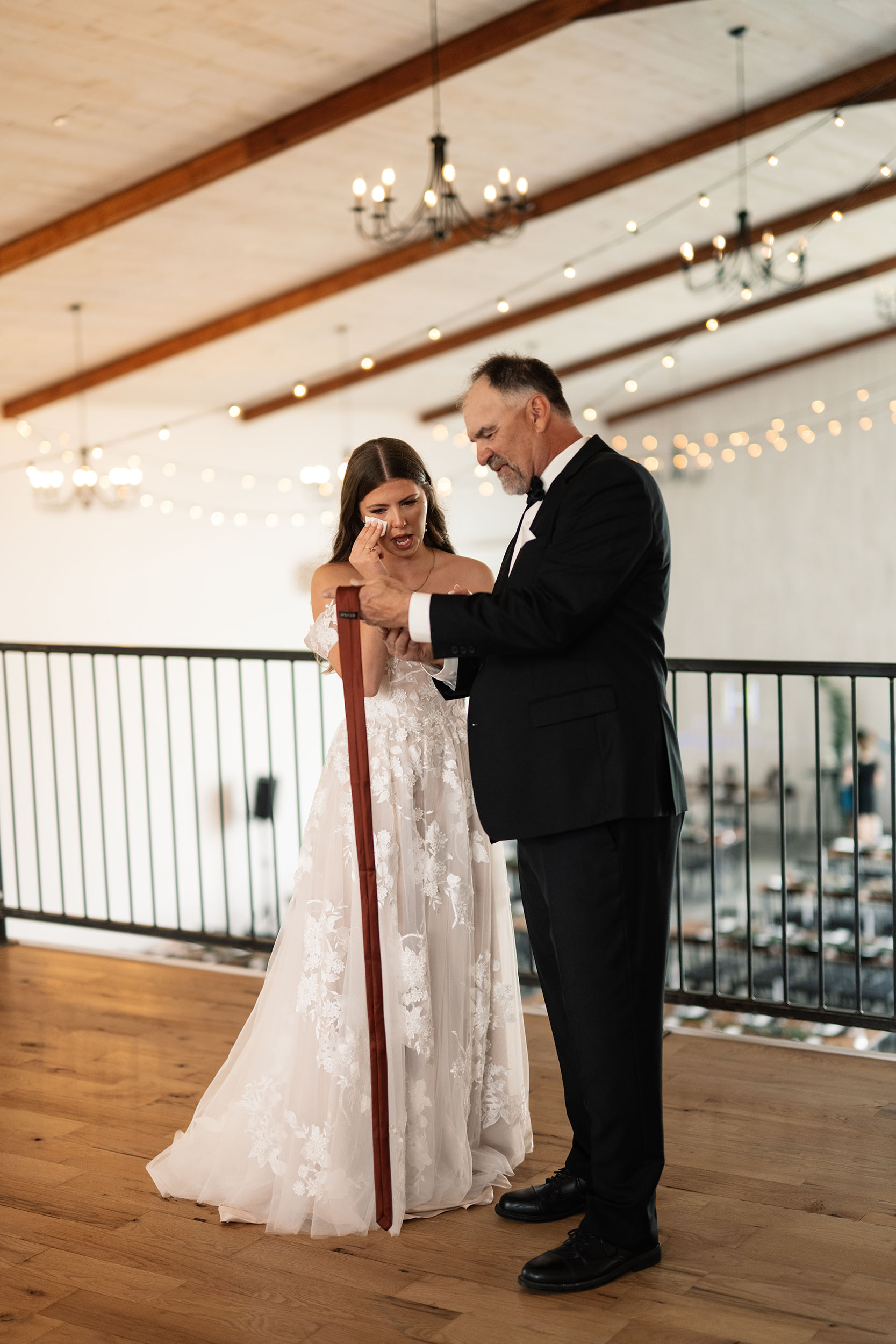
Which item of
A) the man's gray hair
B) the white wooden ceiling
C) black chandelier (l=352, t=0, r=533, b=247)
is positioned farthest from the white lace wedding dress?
the white wooden ceiling

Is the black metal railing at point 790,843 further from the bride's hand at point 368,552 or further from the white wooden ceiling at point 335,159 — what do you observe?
the bride's hand at point 368,552

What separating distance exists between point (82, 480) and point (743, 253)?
6.99 metres

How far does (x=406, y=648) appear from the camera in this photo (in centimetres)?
248

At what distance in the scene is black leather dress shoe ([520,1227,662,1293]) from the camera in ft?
7.77

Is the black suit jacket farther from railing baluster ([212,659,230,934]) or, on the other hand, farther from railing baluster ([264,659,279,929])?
railing baluster ([212,659,230,934])

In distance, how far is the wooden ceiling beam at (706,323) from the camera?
1348 cm

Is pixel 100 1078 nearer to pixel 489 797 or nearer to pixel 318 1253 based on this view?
pixel 318 1253

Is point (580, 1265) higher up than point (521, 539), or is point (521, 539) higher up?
point (521, 539)

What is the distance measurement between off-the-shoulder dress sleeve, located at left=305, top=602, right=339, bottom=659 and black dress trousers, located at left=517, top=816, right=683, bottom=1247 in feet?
2.28

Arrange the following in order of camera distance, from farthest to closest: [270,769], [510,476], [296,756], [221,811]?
1. [221,811]
2. [270,769]
3. [296,756]
4. [510,476]

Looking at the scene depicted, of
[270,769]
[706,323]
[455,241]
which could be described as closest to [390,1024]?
[270,769]

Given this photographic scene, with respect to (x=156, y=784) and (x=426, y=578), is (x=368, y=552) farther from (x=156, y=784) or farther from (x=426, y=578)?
(x=156, y=784)

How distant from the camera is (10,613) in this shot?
1156 centimetres

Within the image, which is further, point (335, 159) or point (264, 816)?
point (264, 816)
